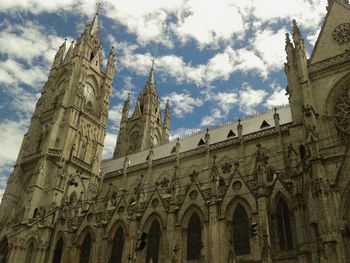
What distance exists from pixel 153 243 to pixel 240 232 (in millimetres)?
7953

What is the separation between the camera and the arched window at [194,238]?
2712cm

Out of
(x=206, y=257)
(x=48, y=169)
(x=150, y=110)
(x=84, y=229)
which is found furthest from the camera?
(x=150, y=110)

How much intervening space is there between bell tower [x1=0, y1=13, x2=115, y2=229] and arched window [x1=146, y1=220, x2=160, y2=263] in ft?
40.6

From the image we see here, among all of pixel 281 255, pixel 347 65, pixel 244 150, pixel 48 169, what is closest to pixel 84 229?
pixel 48 169

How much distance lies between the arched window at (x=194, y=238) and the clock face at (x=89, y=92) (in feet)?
95.7

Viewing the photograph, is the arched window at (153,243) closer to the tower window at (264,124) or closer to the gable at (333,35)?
the tower window at (264,124)

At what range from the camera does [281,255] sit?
22.8m

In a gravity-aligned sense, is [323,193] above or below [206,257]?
above

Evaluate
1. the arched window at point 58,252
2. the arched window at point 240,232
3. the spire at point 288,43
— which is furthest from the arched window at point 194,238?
the spire at point 288,43

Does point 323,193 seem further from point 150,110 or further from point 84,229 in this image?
point 150,110

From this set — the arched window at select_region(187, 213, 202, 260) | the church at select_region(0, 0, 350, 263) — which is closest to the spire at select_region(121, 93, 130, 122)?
the church at select_region(0, 0, 350, 263)

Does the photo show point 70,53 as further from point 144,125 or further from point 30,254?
point 30,254

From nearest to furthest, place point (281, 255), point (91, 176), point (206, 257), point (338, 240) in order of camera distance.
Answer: point (338, 240) → point (281, 255) → point (206, 257) → point (91, 176)

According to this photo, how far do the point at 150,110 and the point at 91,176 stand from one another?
22512mm
